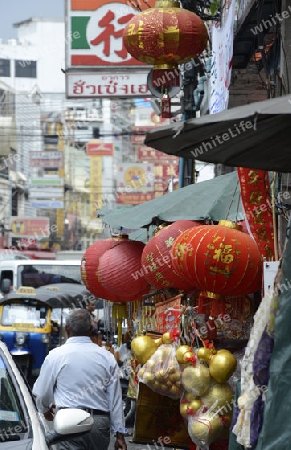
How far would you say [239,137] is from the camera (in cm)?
452

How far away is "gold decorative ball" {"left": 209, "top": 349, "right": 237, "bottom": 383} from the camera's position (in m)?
6.79

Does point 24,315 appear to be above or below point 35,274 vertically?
above

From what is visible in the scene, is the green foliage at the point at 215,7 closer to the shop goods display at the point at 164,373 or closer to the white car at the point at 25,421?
the shop goods display at the point at 164,373

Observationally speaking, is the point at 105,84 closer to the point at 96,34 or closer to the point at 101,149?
the point at 96,34

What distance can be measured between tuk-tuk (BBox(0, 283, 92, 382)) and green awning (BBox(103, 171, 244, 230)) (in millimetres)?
9268

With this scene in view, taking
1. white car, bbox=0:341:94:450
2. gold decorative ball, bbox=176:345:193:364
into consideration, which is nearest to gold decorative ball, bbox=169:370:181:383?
gold decorative ball, bbox=176:345:193:364

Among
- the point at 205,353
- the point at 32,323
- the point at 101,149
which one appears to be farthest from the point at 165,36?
the point at 101,149

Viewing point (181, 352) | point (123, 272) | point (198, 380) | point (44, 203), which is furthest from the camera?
point (44, 203)

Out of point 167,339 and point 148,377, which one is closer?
point 148,377

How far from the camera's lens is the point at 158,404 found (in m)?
8.16

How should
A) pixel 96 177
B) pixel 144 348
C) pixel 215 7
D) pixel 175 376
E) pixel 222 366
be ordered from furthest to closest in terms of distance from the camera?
pixel 96 177, pixel 215 7, pixel 144 348, pixel 175 376, pixel 222 366

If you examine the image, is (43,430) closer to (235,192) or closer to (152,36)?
(235,192)

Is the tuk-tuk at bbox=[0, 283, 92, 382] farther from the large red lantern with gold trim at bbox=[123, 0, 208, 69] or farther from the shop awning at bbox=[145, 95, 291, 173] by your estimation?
the shop awning at bbox=[145, 95, 291, 173]

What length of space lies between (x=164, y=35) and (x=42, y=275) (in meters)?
24.5
